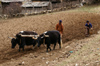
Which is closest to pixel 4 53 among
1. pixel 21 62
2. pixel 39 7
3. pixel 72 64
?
pixel 21 62

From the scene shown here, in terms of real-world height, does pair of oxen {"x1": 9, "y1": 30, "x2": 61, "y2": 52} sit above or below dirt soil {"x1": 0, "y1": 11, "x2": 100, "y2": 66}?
above

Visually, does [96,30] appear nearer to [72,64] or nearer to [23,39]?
[23,39]

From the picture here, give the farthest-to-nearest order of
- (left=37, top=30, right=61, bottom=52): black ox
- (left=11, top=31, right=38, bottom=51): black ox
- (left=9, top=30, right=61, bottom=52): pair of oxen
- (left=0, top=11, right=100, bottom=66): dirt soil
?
1. (left=11, top=31, right=38, bottom=51): black ox
2. (left=9, top=30, right=61, bottom=52): pair of oxen
3. (left=37, top=30, right=61, bottom=52): black ox
4. (left=0, top=11, right=100, bottom=66): dirt soil

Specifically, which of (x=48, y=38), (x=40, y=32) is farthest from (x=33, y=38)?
(x=40, y=32)

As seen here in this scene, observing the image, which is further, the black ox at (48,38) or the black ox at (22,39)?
the black ox at (22,39)

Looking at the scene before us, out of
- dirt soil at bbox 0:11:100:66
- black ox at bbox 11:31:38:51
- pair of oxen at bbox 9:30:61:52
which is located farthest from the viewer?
black ox at bbox 11:31:38:51

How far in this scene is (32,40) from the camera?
12.2 metres

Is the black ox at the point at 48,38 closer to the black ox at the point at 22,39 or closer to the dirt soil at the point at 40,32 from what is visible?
the dirt soil at the point at 40,32

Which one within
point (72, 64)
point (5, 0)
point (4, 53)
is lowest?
point (4, 53)

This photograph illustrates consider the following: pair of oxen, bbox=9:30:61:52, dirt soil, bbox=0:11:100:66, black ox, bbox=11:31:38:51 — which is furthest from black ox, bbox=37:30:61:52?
black ox, bbox=11:31:38:51

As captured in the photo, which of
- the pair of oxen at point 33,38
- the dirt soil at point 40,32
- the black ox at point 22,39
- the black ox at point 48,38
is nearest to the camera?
the dirt soil at point 40,32

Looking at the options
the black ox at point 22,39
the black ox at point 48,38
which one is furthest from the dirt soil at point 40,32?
the black ox at point 48,38

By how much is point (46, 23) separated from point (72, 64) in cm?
1344

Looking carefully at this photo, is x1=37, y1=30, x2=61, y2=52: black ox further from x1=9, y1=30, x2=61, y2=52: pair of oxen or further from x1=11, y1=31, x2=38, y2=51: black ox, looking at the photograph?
x1=11, y1=31, x2=38, y2=51: black ox
